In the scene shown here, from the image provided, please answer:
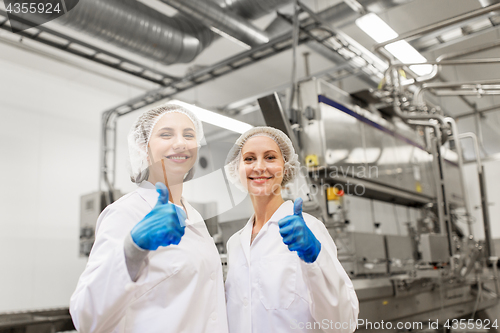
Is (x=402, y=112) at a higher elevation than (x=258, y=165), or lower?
higher

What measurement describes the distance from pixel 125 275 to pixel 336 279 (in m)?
0.49

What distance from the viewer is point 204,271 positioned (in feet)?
3.12

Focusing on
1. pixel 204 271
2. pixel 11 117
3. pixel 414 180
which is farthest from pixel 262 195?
pixel 11 117

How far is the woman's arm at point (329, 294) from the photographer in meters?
0.93

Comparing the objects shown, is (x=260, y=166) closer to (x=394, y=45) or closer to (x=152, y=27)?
(x=394, y=45)

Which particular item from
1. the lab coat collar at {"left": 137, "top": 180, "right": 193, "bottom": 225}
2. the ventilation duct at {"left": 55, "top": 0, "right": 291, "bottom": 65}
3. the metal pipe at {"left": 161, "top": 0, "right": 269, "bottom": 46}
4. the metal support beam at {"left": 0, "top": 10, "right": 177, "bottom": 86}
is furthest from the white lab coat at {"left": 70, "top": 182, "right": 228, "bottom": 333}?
the metal support beam at {"left": 0, "top": 10, "right": 177, "bottom": 86}

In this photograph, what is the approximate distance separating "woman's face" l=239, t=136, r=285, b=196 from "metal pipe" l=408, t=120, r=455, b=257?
1688 millimetres

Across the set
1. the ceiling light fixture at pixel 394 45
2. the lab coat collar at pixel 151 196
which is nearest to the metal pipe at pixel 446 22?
the ceiling light fixture at pixel 394 45

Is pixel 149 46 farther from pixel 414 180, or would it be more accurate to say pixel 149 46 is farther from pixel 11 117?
pixel 414 180

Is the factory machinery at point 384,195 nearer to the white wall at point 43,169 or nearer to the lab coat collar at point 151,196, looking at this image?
the lab coat collar at point 151,196

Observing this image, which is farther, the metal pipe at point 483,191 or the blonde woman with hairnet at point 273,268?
the metal pipe at point 483,191

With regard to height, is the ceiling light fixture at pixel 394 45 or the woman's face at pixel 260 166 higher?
A: the ceiling light fixture at pixel 394 45

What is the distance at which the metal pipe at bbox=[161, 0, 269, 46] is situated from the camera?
2537mm

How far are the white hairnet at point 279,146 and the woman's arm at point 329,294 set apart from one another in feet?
0.78
